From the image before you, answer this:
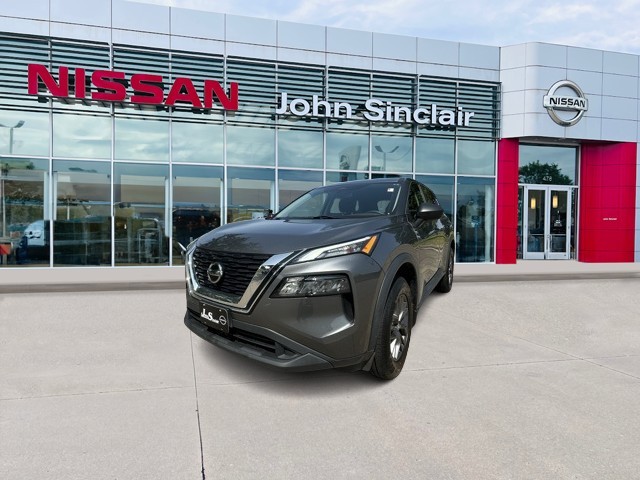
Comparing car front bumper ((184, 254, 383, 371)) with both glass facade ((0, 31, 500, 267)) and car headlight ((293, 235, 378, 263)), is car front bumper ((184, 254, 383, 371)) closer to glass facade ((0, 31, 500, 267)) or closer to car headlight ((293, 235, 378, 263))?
car headlight ((293, 235, 378, 263))

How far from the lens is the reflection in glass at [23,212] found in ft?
35.8

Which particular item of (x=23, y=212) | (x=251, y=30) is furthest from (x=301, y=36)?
(x=23, y=212)

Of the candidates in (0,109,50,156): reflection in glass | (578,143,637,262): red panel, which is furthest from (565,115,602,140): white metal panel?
(0,109,50,156): reflection in glass

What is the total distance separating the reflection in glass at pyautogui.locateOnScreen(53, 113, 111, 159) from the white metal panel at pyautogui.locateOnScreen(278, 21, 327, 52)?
5434 millimetres

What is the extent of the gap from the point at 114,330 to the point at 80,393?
1727 mm

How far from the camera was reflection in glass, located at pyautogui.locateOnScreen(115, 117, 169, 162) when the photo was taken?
1130 centimetres

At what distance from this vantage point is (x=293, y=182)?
12.4 m

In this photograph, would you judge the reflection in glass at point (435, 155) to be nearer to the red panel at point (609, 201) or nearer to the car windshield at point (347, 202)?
the red panel at point (609, 201)

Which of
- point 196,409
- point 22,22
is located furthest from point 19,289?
point 22,22

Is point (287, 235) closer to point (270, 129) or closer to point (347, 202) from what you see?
point (347, 202)

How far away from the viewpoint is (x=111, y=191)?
445 inches

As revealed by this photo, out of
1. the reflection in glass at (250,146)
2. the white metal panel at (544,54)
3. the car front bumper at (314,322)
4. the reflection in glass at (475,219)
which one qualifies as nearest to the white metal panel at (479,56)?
the white metal panel at (544,54)

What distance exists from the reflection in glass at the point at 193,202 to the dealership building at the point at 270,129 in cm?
4

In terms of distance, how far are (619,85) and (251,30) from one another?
39.8 feet
